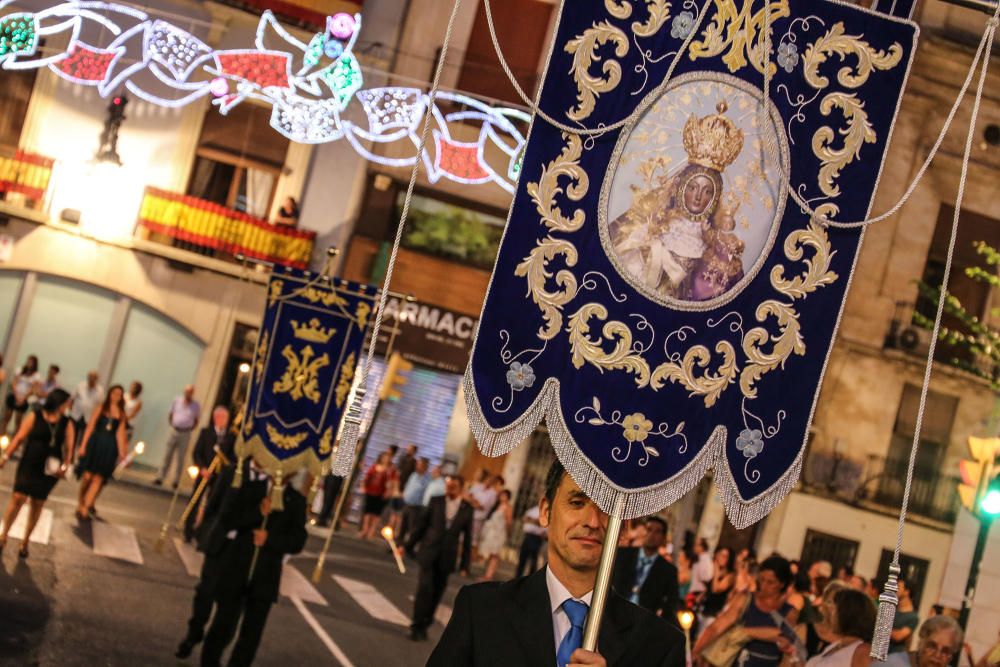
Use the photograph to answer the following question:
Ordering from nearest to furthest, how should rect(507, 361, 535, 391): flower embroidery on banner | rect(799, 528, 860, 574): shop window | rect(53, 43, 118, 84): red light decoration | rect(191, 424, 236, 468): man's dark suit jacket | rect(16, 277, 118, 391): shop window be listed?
rect(507, 361, 535, 391): flower embroidery on banner < rect(191, 424, 236, 468): man's dark suit jacket < rect(53, 43, 118, 84): red light decoration < rect(16, 277, 118, 391): shop window < rect(799, 528, 860, 574): shop window

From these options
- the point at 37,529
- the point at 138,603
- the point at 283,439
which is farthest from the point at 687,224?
the point at 37,529

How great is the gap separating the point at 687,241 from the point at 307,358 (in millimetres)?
8435

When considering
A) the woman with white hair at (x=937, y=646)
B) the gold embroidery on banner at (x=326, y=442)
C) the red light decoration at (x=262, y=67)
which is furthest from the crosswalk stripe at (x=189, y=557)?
the woman with white hair at (x=937, y=646)

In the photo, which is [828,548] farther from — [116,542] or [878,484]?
[116,542]

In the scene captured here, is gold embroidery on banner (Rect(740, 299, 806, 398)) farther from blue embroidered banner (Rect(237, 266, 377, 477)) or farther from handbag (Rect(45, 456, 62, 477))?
handbag (Rect(45, 456, 62, 477))

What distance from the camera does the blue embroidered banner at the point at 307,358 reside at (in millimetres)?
13656

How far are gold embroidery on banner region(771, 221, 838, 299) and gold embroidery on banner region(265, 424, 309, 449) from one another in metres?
7.99

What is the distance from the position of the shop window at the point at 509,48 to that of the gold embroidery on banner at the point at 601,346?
82.8ft

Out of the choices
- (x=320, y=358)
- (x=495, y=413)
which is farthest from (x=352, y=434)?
(x=320, y=358)

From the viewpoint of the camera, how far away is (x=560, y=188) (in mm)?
5926

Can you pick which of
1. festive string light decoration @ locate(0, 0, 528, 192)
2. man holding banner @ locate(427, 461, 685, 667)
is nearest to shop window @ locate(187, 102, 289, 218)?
festive string light decoration @ locate(0, 0, 528, 192)

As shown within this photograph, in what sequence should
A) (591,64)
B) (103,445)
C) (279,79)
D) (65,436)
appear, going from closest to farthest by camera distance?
(591,64) < (65,436) < (103,445) < (279,79)

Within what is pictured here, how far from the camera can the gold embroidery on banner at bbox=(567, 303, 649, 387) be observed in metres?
5.84

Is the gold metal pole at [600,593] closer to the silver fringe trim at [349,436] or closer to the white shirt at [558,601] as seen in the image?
the white shirt at [558,601]
